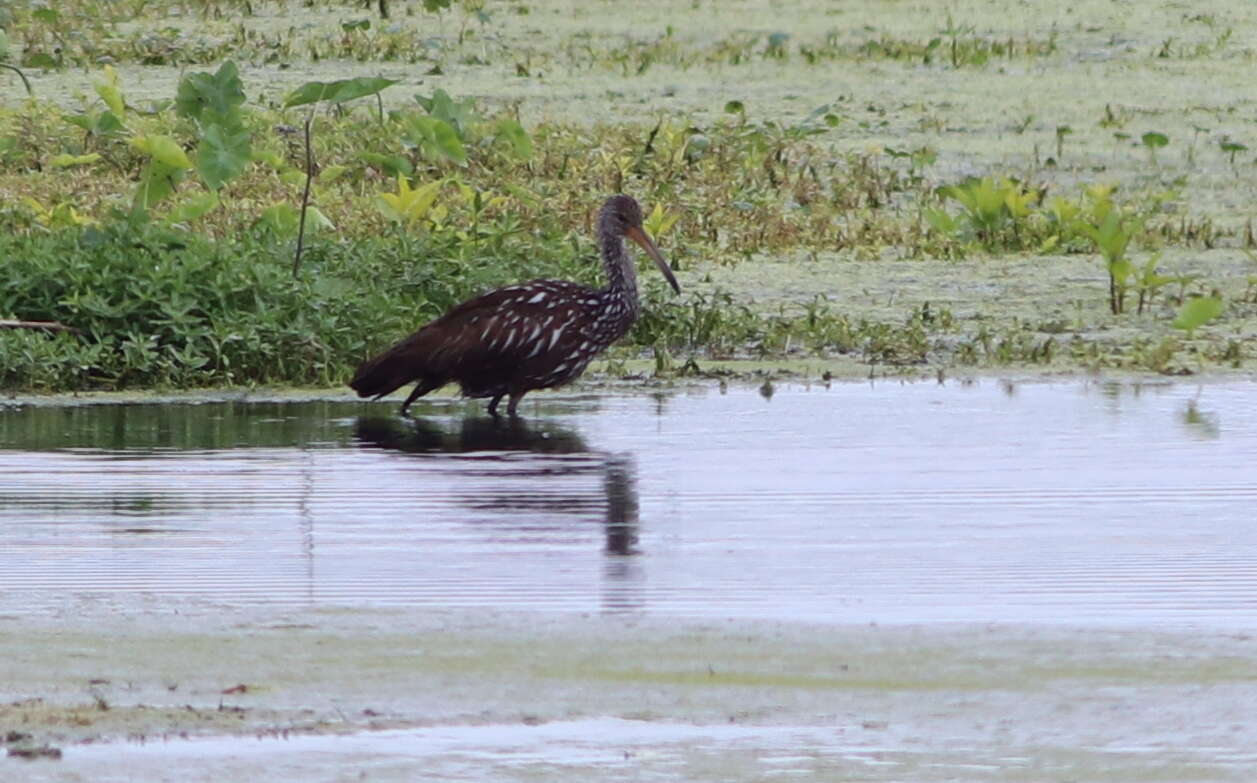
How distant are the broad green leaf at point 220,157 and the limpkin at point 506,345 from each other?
2.28m

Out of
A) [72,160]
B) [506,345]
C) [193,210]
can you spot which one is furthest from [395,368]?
[72,160]

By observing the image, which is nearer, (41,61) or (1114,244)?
(1114,244)

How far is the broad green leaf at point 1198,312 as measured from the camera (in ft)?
35.4

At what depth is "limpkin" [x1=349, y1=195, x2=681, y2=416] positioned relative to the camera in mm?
9422

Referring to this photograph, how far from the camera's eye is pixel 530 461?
8500 millimetres

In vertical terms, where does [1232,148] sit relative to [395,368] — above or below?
above

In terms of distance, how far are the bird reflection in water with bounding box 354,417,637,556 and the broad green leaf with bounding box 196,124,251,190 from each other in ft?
8.31

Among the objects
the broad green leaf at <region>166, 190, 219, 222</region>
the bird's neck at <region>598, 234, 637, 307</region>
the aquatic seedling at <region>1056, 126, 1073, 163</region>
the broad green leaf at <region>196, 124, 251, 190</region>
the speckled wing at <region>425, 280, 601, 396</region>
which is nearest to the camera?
the speckled wing at <region>425, 280, 601, 396</region>

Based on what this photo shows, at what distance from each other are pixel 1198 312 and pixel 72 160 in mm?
5442

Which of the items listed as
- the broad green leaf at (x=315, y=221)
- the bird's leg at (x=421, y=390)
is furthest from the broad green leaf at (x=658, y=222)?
the bird's leg at (x=421, y=390)

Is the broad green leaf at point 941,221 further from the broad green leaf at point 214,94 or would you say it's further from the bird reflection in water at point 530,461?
the bird reflection in water at point 530,461

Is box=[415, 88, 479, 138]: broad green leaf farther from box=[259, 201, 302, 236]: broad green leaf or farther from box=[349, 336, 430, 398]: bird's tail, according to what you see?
box=[349, 336, 430, 398]: bird's tail

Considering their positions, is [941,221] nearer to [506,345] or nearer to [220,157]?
[220,157]

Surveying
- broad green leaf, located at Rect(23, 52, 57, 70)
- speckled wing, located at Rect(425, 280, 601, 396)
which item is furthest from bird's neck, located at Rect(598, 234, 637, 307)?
broad green leaf, located at Rect(23, 52, 57, 70)
